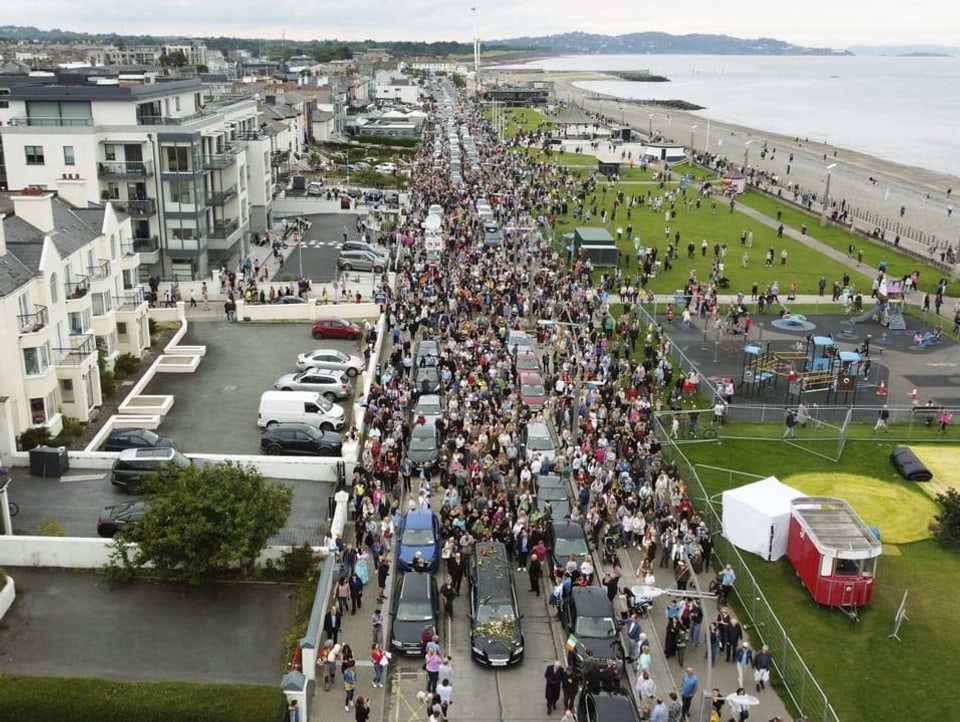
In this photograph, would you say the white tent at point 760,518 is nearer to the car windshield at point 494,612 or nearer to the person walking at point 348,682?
the car windshield at point 494,612

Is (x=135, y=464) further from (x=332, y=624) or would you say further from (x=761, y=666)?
(x=761, y=666)

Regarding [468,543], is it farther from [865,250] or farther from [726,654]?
[865,250]

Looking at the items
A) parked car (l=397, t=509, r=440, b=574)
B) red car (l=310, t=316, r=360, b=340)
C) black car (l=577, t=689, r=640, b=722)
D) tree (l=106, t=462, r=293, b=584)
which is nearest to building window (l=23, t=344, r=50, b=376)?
tree (l=106, t=462, r=293, b=584)

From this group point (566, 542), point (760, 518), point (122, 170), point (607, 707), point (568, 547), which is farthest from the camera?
point (122, 170)

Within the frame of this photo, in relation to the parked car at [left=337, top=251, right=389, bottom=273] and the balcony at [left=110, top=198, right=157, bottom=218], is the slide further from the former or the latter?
the balcony at [left=110, top=198, right=157, bottom=218]

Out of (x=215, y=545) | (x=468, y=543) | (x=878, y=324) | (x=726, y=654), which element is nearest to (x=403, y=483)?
(x=468, y=543)

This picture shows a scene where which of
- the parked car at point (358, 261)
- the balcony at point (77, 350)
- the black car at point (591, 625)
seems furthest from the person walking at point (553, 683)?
the parked car at point (358, 261)

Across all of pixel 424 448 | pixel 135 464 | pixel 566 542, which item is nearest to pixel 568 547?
pixel 566 542
